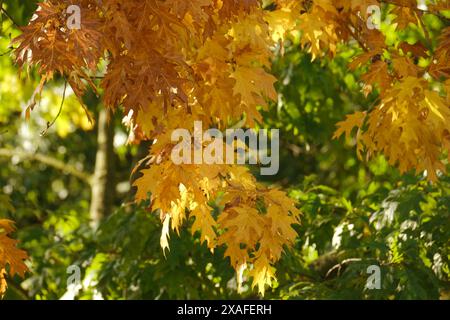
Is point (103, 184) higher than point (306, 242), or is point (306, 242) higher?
point (103, 184)

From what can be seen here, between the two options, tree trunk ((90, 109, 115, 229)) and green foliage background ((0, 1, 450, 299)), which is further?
tree trunk ((90, 109, 115, 229))

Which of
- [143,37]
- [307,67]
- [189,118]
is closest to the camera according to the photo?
[143,37]

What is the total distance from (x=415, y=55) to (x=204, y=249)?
2.16 metres

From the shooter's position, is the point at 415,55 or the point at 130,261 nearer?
the point at 415,55

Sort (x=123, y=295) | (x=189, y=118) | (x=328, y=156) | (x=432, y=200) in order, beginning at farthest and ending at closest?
1. (x=328, y=156)
2. (x=123, y=295)
3. (x=432, y=200)
4. (x=189, y=118)

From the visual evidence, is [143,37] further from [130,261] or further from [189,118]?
[130,261]

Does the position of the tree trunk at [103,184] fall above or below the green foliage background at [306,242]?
above

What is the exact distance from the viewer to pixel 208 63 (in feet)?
16.2

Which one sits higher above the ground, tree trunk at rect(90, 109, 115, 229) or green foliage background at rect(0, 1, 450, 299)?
tree trunk at rect(90, 109, 115, 229)

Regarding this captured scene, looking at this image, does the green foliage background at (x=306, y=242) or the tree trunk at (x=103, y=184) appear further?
the tree trunk at (x=103, y=184)

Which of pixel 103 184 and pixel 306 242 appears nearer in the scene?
pixel 306 242

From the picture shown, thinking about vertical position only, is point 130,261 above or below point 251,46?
below
